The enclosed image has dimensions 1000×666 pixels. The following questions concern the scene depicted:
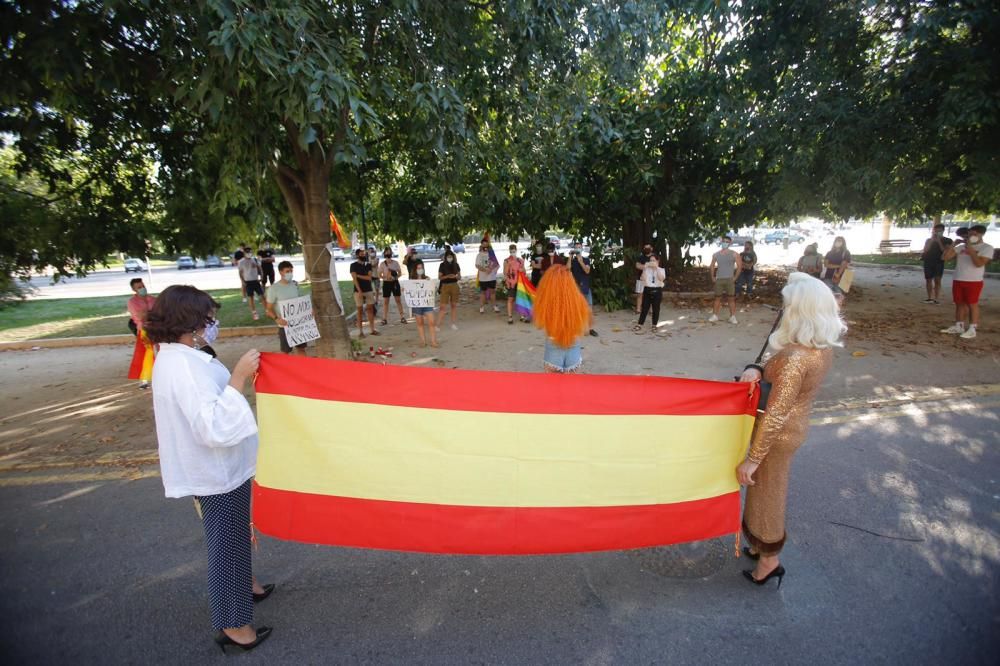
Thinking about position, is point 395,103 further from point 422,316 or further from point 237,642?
point 237,642

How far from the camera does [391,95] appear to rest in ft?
17.2

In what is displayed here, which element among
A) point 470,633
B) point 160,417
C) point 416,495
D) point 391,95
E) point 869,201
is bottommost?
point 470,633

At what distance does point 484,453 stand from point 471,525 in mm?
423

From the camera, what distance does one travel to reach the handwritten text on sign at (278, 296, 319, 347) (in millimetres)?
7398

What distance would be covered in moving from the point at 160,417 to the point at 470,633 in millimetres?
2010

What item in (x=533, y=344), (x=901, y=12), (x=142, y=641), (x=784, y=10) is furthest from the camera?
(x=533, y=344)

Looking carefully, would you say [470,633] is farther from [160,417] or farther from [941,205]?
[941,205]

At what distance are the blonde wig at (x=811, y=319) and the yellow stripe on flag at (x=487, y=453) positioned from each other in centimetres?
58

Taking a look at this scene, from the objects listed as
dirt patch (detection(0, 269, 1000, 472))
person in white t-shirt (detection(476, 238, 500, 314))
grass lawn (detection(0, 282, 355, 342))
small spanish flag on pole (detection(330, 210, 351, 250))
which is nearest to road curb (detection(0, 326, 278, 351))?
dirt patch (detection(0, 269, 1000, 472))

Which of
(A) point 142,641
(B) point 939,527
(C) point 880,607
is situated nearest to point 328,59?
(A) point 142,641

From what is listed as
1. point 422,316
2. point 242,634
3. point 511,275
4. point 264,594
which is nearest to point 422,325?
point 422,316

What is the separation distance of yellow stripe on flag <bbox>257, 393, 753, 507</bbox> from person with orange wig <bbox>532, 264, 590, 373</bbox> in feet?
3.90

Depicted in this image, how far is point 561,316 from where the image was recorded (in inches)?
159

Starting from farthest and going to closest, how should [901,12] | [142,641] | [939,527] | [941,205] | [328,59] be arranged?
[941,205]
[901,12]
[328,59]
[939,527]
[142,641]
